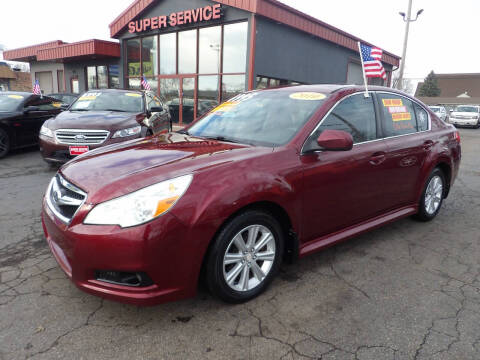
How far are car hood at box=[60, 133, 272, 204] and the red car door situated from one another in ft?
1.60

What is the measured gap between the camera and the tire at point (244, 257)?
2293 millimetres

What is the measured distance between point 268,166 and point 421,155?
2.26 meters

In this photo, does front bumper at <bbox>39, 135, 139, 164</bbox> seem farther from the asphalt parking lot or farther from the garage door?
the garage door

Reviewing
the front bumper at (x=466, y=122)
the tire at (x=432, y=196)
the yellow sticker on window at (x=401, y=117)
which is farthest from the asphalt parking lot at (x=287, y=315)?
the front bumper at (x=466, y=122)

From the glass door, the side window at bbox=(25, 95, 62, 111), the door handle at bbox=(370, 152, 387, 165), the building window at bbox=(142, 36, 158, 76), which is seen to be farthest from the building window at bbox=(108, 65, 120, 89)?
the door handle at bbox=(370, 152, 387, 165)

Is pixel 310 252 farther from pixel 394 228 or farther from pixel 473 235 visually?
pixel 473 235

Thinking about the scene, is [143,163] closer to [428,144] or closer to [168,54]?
[428,144]

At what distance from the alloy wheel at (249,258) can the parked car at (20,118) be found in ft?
23.5

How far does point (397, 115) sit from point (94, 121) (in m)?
4.80

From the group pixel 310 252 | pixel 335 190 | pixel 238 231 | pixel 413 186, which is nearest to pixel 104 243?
pixel 238 231

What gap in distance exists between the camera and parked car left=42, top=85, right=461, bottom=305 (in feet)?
6.81

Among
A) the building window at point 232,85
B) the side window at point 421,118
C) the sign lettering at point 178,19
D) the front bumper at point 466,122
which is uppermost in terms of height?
the sign lettering at point 178,19

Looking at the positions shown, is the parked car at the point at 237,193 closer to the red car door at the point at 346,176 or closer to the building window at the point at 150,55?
the red car door at the point at 346,176

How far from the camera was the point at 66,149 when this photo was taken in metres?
5.90
